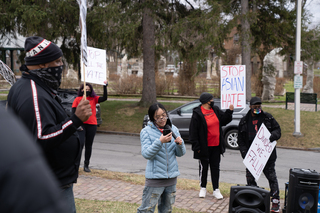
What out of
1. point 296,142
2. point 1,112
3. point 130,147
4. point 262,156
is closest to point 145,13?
point 130,147

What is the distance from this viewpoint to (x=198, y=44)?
15.1 meters

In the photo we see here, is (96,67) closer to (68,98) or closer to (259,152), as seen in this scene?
(259,152)

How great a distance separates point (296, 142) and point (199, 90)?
1374cm

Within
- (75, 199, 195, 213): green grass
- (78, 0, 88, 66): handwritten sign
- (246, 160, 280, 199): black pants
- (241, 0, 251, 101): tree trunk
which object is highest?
(241, 0, 251, 101): tree trunk

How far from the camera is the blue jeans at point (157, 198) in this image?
417 cm

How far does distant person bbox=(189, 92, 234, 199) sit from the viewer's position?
627cm

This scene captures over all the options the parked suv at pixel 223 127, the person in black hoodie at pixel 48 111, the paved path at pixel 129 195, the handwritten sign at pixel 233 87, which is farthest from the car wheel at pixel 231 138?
the person in black hoodie at pixel 48 111

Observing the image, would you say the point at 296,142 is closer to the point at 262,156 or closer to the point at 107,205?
the point at 262,156

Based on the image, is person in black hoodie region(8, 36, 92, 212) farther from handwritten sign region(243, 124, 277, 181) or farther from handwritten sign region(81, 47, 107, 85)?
handwritten sign region(81, 47, 107, 85)

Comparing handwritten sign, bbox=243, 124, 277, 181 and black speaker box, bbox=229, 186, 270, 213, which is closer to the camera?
black speaker box, bbox=229, 186, 270, 213

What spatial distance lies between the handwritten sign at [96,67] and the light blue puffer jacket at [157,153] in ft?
11.6

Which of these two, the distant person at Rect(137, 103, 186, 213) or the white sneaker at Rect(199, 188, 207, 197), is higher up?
the distant person at Rect(137, 103, 186, 213)

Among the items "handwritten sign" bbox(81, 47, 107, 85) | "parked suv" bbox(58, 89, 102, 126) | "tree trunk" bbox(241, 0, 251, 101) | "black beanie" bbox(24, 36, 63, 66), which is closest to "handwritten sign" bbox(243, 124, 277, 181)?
"handwritten sign" bbox(81, 47, 107, 85)

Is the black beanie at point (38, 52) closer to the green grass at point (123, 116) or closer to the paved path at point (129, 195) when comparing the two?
the paved path at point (129, 195)
